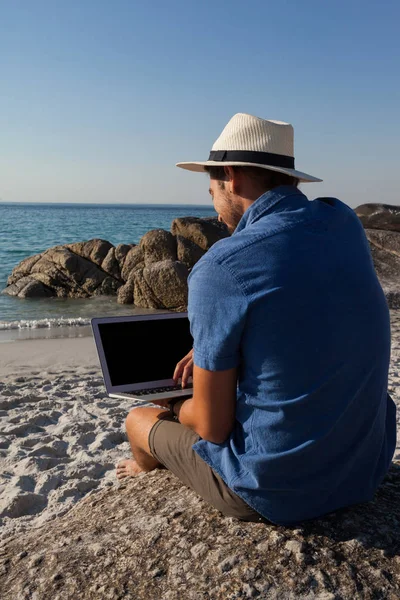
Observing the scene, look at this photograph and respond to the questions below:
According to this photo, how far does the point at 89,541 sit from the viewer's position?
2.78m

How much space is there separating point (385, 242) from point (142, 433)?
12.9 meters

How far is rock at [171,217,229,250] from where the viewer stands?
15.8 meters

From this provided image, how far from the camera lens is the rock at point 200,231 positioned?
15773 millimetres

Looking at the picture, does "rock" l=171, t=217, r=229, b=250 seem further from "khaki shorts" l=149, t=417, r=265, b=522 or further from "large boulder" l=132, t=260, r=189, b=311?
"khaki shorts" l=149, t=417, r=265, b=522

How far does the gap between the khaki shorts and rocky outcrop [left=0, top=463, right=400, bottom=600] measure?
0.06m

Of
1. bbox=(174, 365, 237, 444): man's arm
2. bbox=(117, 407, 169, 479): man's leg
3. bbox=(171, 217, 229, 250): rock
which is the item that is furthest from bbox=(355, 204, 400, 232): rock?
bbox=(174, 365, 237, 444): man's arm

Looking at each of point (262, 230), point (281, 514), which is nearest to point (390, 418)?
point (281, 514)

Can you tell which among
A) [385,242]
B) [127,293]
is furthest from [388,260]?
[127,293]

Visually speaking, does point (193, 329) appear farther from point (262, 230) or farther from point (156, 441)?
point (156, 441)

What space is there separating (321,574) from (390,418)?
0.88m

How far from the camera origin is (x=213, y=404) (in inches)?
94.4

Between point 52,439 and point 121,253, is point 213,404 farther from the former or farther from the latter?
point 121,253

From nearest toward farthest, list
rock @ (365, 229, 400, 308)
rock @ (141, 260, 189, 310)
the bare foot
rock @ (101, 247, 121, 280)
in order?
the bare foot < rock @ (365, 229, 400, 308) < rock @ (141, 260, 189, 310) < rock @ (101, 247, 121, 280)

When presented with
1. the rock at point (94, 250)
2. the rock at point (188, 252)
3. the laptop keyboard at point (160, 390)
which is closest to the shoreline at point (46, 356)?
the laptop keyboard at point (160, 390)
